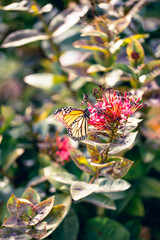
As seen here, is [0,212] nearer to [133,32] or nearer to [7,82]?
[133,32]

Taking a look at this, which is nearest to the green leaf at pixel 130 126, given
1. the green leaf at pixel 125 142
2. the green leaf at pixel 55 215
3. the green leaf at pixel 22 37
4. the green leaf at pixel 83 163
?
the green leaf at pixel 125 142

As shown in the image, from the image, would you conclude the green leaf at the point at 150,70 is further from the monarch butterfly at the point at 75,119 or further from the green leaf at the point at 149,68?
the monarch butterfly at the point at 75,119

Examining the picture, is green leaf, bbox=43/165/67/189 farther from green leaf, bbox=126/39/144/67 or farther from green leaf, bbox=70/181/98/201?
green leaf, bbox=126/39/144/67

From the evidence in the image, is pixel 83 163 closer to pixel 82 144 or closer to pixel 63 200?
pixel 63 200

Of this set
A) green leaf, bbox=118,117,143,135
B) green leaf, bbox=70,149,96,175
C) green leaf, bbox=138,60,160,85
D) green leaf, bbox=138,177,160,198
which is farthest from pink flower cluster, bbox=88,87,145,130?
green leaf, bbox=138,177,160,198

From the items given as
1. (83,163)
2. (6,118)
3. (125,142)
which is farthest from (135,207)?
(6,118)

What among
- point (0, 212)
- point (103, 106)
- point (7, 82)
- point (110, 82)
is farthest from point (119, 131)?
point (7, 82)
